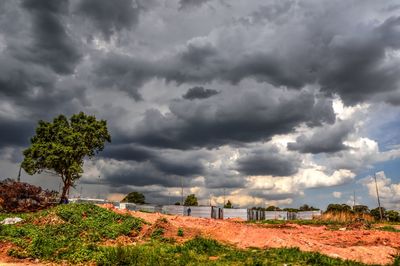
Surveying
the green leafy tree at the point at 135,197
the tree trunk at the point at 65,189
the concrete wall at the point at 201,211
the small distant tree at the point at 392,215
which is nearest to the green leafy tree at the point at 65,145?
the tree trunk at the point at 65,189

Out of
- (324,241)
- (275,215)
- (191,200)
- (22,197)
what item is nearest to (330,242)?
(324,241)

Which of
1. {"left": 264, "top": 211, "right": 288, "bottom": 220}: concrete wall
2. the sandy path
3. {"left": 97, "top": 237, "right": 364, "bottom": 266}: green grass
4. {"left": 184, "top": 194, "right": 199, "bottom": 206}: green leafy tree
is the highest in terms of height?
{"left": 184, "top": 194, "right": 199, "bottom": 206}: green leafy tree

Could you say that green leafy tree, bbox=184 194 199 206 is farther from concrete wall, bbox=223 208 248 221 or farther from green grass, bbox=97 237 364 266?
green grass, bbox=97 237 364 266

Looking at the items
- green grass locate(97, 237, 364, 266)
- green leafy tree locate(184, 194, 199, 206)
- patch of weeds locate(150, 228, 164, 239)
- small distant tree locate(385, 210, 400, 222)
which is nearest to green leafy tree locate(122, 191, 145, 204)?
green leafy tree locate(184, 194, 199, 206)

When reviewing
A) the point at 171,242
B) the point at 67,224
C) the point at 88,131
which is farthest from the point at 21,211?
the point at 171,242

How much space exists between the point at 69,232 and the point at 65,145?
28.3 meters

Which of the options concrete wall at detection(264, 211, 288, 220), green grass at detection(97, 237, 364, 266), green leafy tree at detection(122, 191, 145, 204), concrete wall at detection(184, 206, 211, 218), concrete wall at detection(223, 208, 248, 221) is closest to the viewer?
green grass at detection(97, 237, 364, 266)

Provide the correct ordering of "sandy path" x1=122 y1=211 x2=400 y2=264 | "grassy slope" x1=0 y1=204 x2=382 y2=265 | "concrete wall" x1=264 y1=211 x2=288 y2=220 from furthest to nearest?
"concrete wall" x1=264 y1=211 x2=288 y2=220, "sandy path" x1=122 y1=211 x2=400 y2=264, "grassy slope" x1=0 y1=204 x2=382 y2=265

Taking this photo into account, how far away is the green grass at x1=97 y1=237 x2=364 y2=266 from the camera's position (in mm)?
13125

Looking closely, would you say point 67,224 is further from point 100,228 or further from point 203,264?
point 203,264

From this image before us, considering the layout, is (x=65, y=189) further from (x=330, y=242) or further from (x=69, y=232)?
(x=330, y=242)

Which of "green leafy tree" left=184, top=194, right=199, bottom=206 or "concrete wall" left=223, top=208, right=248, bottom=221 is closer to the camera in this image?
"concrete wall" left=223, top=208, right=248, bottom=221

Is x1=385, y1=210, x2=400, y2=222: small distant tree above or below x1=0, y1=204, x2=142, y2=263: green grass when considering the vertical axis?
above

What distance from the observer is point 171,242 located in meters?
19.5
